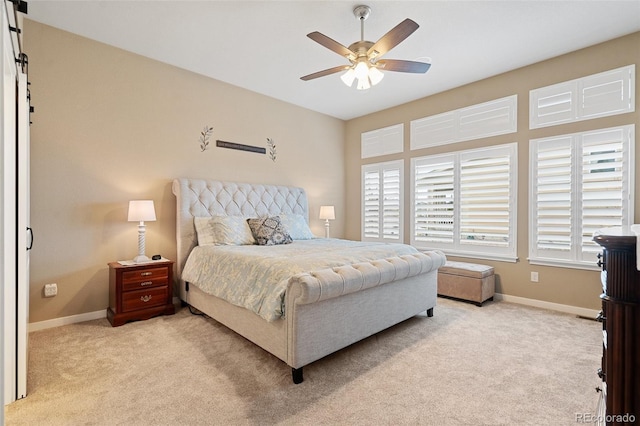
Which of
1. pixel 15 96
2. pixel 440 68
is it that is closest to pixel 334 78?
pixel 440 68

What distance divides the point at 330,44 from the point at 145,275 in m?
2.93

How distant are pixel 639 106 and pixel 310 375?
4160 millimetres

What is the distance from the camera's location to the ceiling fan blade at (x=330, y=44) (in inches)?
95.1

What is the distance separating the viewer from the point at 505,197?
4.09m

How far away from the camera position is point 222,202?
4.17 meters

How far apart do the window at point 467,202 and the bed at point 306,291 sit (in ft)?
4.46

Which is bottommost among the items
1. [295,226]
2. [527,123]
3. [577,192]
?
[295,226]

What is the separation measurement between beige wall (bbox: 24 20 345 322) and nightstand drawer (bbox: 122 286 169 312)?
0.49 m

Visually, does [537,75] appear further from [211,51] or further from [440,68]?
[211,51]

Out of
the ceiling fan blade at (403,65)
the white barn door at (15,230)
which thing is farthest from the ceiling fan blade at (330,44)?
the white barn door at (15,230)

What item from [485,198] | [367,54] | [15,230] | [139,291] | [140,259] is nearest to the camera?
[15,230]

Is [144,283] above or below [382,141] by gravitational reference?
below

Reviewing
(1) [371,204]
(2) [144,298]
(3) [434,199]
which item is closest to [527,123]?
(3) [434,199]

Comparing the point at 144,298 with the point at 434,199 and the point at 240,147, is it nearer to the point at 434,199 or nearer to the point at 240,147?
the point at 240,147
